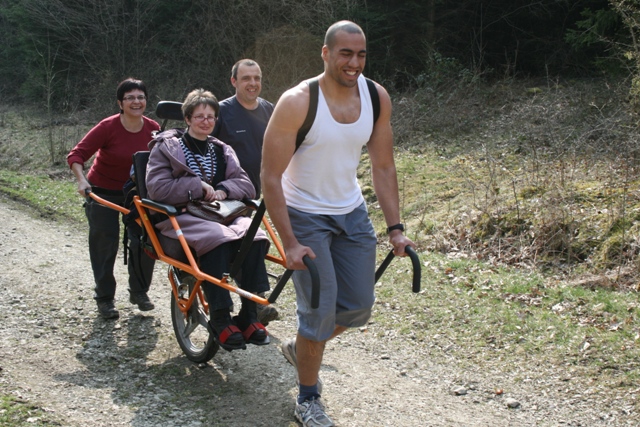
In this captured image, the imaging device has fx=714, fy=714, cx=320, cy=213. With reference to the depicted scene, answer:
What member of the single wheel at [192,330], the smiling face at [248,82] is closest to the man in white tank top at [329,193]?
the single wheel at [192,330]

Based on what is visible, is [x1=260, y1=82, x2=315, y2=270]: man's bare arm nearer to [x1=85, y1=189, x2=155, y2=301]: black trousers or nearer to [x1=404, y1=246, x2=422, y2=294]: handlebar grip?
[x1=404, y1=246, x2=422, y2=294]: handlebar grip

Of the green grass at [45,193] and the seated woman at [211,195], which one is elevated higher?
the seated woman at [211,195]

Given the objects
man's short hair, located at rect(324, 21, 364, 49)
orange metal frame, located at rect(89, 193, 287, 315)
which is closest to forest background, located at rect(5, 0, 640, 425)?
orange metal frame, located at rect(89, 193, 287, 315)

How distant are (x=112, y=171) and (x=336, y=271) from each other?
3.14 metres

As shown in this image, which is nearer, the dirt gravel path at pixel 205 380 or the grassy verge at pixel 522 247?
the dirt gravel path at pixel 205 380

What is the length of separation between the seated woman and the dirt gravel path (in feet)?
1.69

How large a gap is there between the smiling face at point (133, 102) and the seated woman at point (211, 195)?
952 millimetres

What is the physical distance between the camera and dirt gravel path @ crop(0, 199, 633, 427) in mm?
4664

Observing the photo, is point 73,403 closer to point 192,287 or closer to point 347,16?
point 192,287

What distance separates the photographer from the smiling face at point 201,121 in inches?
215

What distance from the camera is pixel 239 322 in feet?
16.1

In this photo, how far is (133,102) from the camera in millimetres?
6324

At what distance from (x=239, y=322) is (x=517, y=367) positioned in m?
2.22

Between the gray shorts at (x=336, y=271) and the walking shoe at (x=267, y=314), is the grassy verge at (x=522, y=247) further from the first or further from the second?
the gray shorts at (x=336, y=271)
